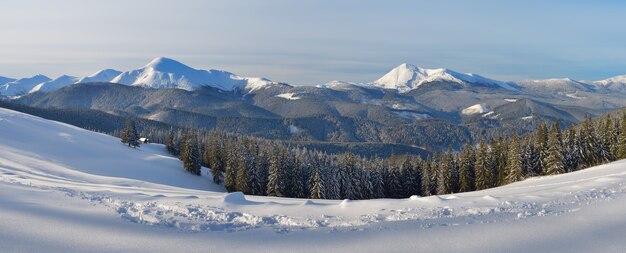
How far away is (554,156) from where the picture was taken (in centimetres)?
5734

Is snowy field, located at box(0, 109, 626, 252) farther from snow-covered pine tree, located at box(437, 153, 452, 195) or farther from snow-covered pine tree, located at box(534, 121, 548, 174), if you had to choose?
snow-covered pine tree, located at box(437, 153, 452, 195)

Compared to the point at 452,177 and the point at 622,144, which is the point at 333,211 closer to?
the point at 452,177

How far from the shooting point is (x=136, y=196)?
74.4ft

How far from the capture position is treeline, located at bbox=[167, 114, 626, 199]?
196 ft

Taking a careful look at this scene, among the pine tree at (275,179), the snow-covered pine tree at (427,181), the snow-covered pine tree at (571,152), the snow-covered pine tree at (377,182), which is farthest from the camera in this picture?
the snow-covered pine tree at (377,182)

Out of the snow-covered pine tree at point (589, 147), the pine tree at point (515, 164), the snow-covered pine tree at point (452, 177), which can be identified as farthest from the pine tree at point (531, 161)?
the snow-covered pine tree at point (452, 177)

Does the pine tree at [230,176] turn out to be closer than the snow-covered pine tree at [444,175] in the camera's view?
No

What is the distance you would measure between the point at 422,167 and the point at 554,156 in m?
20.3

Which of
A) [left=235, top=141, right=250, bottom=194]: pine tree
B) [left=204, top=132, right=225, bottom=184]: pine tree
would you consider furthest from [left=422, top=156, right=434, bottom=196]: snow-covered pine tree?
[left=204, top=132, right=225, bottom=184]: pine tree

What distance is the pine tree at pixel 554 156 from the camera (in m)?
56.5

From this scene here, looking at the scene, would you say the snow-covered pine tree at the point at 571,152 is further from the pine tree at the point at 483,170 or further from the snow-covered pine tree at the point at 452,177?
the snow-covered pine tree at the point at 452,177

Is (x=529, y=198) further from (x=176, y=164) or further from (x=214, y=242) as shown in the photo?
(x=176, y=164)

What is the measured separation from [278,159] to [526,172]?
109 feet

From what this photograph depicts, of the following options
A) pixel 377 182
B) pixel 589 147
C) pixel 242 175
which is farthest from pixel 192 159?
pixel 589 147
